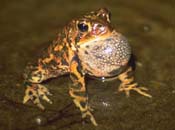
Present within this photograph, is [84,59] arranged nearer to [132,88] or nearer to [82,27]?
[82,27]

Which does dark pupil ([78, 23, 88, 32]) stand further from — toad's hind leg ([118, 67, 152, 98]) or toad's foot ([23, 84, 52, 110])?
toad's foot ([23, 84, 52, 110])

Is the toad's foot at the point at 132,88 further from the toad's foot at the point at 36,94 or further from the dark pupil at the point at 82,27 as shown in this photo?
the dark pupil at the point at 82,27

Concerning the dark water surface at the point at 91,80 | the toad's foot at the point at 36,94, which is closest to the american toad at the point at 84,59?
the toad's foot at the point at 36,94

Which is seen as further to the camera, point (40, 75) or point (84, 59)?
point (40, 75)

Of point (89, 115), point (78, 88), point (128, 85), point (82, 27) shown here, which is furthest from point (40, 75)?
point (128, 85)

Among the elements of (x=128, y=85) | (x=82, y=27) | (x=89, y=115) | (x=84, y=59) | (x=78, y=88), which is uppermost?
(x=82, y=27)

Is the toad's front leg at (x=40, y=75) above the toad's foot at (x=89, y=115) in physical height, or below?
above
